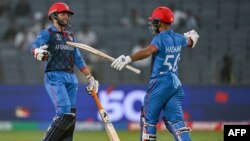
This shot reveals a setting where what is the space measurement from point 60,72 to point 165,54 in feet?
5.22

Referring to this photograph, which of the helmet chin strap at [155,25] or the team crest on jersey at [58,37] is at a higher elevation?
the helmet chin strap at [155,25]

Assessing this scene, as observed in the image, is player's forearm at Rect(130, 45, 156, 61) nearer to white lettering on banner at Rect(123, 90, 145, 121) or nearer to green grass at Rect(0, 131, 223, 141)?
green grass at Rect(0, 131, 223, 141)

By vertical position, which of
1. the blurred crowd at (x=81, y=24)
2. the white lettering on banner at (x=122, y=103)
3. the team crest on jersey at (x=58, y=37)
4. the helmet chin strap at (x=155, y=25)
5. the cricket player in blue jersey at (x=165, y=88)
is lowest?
the cricket player in blue jersey at (x=165, y=88)

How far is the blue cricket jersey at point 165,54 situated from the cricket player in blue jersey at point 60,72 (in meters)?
1.20

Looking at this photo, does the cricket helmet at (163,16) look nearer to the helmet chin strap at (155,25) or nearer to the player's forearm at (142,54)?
the helmet chin strap at (155,25)

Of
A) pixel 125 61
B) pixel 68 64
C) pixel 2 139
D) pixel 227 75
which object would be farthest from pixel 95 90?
pixel 227 75

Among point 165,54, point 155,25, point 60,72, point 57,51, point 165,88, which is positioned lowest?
point 165,88

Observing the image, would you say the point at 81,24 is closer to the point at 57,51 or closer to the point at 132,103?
the point at 132,103

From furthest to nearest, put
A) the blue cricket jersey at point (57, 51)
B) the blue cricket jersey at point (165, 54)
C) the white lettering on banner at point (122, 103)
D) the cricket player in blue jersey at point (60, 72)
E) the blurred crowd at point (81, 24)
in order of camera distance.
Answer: the blurred crowd at point (81, 24)
the white lettering on banner at point (122, 103)
the blue cricket jersey at point (57, 51)
the cricket player in blue jersey at point (60, 72)
the blue cricket jersey at point (165, 54)

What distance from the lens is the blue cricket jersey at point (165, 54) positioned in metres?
10.9

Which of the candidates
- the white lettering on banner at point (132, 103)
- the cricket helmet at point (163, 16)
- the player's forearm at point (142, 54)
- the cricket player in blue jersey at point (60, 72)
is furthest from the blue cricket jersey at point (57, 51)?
the white lettering on banner at point (132, 103)

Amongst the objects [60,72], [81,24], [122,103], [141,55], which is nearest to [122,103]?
[122,103]

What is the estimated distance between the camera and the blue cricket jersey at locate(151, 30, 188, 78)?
10938 millimetres

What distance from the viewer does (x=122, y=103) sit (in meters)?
19.1
